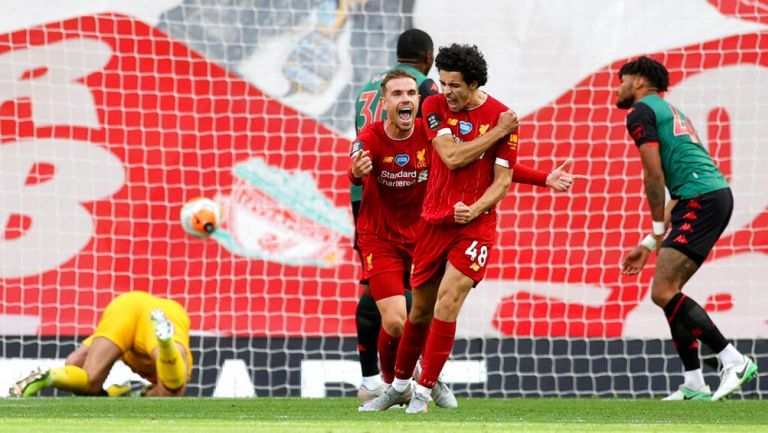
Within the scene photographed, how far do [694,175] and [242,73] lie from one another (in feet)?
→ 11.1

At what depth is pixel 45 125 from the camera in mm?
8961

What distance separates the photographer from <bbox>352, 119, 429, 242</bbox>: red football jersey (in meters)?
6.19

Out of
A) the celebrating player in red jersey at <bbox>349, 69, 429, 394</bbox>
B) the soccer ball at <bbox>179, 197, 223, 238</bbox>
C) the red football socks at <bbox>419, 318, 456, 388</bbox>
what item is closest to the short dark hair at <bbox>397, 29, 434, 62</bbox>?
the celebrating player in red jersey at <bbox>349, 69, 429, 394</bbox>

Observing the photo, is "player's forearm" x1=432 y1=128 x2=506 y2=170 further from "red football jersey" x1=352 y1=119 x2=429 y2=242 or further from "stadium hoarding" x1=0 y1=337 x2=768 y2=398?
"stadium hoarding" x1=0 y1=337 x2=768 y2=398

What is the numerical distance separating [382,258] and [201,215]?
2.80 m

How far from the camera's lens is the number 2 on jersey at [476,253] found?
567cm

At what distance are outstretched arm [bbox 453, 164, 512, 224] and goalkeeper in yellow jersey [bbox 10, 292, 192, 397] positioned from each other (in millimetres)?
2414

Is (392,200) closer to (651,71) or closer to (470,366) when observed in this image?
(651,71)

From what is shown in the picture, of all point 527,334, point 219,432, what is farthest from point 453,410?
point 527,334

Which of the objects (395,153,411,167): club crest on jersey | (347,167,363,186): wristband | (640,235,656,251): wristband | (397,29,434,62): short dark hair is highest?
(397,29,434,62): short dark hair

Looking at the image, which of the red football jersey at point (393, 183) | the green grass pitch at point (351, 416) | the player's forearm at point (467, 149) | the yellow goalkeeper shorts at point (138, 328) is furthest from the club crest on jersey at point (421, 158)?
the yellow goalkeeper shorts at point (138, 328)

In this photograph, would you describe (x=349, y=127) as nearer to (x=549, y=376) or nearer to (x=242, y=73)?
(x=242, y=73)

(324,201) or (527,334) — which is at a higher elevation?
(324,201)

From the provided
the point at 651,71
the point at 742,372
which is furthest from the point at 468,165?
the point at 742,372
